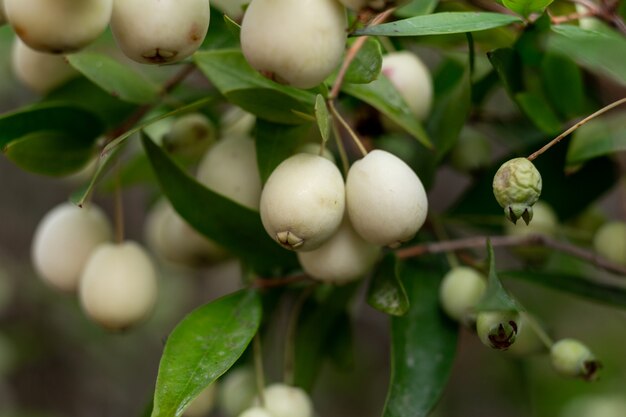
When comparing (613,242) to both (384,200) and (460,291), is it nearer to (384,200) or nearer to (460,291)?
(460,291)

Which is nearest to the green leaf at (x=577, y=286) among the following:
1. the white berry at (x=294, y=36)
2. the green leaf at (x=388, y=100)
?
the green leaf at (x=388, y=100)

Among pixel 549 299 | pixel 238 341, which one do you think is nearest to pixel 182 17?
pixel 238 341

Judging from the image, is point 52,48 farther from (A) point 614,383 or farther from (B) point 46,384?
(B) point 46,384

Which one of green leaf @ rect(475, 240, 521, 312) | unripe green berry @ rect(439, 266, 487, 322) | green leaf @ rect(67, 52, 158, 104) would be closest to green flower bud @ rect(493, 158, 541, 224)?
green leaf @ rect(475, 240, 521, 312)

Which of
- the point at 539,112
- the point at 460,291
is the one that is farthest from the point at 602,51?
the point at 460,291

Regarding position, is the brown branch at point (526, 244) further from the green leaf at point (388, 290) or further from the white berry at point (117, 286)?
the white berry at point (117, 286)

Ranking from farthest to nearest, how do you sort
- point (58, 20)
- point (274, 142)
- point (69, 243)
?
1. point (69, 243)
2. point (274, 142)
3. point (58, 20)

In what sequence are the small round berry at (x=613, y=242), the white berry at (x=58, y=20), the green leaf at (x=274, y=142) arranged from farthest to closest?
the small round berry at (x=613, y=242) < the green leaf at (x=274, y=142) < the white berry at (x=58, y=20)
